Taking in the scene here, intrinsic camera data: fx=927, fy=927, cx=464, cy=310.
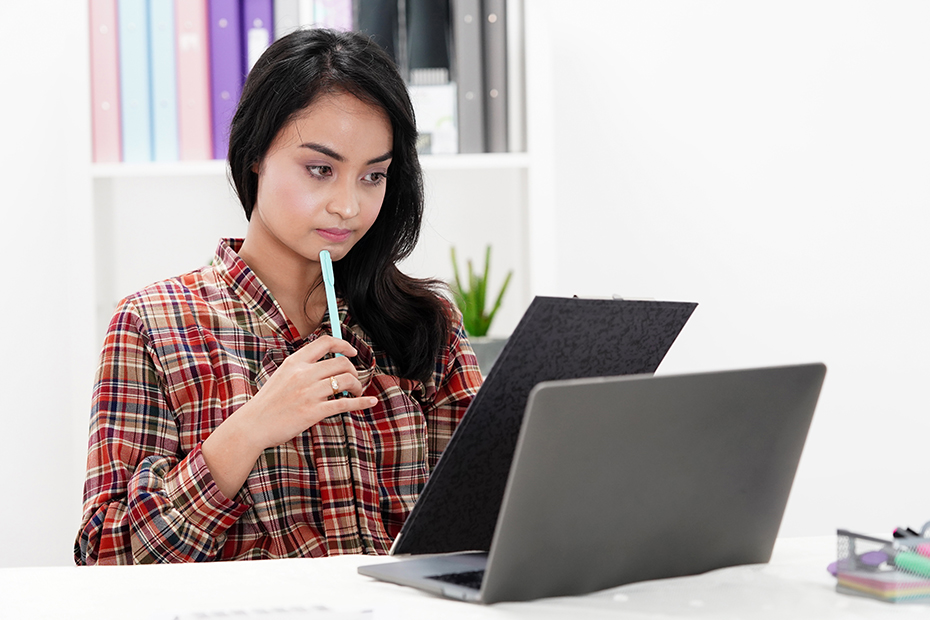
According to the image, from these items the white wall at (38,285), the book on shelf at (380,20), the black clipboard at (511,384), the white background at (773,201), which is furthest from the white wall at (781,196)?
the black clipboard at (511,384)

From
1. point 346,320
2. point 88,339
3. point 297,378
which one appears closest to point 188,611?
point 297,378

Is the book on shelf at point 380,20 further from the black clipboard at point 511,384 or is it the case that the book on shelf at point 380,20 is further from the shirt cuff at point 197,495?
the black clipboard at point 511,384

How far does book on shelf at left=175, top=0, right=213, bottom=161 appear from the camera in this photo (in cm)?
181

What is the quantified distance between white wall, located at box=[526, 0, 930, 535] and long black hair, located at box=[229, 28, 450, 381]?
0.81m

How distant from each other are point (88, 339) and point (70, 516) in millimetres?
371

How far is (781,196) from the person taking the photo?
208 cm

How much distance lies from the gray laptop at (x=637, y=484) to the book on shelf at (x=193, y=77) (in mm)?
1310

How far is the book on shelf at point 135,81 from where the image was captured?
181 cm

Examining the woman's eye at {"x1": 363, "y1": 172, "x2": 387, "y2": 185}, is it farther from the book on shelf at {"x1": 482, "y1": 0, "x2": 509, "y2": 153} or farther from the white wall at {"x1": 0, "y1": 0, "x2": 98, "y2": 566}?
the white wall at {"x1": 0, "y1": 0, "x2": 98, "y2": 566}

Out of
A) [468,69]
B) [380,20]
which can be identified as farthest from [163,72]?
[468,69]

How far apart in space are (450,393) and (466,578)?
2.14 ft

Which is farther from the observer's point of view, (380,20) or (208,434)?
(380,20)

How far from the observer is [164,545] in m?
1.04

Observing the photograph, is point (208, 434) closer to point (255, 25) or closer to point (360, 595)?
point (360, 595)
